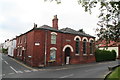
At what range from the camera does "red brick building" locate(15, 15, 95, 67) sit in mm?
23391

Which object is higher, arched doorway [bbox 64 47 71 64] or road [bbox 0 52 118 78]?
arched doorway [bbox 64 47 71 64]

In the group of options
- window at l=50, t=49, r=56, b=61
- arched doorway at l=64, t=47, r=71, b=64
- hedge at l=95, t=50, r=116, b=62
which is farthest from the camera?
hedge at l=95, t=50, r=116, b=62

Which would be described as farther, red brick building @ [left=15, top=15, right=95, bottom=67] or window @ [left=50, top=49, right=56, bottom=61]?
window @ [left=50, top=49, right=56, bottom=61]

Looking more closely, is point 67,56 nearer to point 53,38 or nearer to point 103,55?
point 53,38

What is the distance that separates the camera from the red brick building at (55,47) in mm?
23391

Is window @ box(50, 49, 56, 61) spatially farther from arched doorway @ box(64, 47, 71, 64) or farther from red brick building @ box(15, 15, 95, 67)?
arched doorway @ box(64, 47, 71, 64)

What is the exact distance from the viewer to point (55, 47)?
982 inches

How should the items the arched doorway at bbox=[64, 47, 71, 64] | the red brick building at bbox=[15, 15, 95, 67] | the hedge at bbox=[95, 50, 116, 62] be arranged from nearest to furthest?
the red brick building at bbox=[15, 15, 95, 67] < the arched doorway at bbox=[64, 47, 71, 64] < the hedge at bbox=[95, 50, 116, 62]

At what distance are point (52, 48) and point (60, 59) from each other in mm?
2721

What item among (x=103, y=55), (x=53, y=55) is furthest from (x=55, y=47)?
(x=103, y=55)

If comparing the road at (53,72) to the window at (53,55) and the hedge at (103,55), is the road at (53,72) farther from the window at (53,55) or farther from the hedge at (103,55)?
the hedge at (103,55)

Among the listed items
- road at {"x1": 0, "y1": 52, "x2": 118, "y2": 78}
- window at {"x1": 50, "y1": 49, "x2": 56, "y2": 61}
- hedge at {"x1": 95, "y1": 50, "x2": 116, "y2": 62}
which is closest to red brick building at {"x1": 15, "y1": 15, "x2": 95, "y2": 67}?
window at {"x1": 50, "y1": 49, "x2": 56, "y2": 61}

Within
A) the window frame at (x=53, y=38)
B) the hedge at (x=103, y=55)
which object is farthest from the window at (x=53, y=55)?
the hedge at (x=103, y=55)

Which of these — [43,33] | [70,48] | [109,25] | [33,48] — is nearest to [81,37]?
[70,48]
